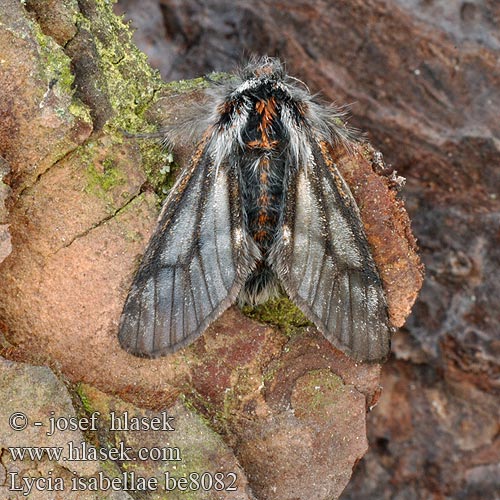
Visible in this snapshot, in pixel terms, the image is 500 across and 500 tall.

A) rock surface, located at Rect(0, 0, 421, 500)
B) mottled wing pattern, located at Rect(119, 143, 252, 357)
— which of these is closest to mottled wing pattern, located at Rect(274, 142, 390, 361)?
rock surface, located at Rect(0, 0, 421, 500)

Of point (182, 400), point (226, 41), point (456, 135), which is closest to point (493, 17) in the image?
point (456, 135)

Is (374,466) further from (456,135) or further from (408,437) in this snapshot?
(456,135)

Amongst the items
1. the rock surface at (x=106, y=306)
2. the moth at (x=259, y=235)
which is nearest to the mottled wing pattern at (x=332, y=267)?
the moth at (x=259, y=235)

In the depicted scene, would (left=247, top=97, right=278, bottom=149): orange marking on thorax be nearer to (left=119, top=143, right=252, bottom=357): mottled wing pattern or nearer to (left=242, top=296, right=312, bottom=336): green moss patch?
(left=119, top=143, right=252, bottom=357): mottled wing pattern

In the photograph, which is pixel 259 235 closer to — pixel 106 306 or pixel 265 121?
pixel 265 121

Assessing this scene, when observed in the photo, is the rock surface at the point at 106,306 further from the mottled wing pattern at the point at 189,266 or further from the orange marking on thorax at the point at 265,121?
the orange marking on thorax at the point at 265,121

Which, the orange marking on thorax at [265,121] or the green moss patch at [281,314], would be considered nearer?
the green moss patch at [281,314]

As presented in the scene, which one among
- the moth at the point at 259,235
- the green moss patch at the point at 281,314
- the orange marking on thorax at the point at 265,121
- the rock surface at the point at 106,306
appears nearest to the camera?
the rock surface at the point at 106,306

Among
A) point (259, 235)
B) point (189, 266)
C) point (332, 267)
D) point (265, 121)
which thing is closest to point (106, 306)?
point (189, 266)
